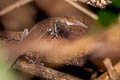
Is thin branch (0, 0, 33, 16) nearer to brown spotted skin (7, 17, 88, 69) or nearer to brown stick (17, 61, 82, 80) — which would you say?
brown spotted skin (7, 17, 88, 69)

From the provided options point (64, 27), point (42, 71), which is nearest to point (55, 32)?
point (64, 27)

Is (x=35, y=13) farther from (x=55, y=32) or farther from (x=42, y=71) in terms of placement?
(x=42, y=71)

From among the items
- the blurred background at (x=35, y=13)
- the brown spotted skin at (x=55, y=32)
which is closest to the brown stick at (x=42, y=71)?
the brown spotted skin at (x=55, y=32)

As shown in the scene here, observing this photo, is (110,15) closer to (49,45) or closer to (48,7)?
(49,45)

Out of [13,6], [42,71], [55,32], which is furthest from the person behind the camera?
[13,6]

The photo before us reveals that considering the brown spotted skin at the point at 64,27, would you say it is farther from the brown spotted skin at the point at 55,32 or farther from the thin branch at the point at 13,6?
the thin branch at the point at 13,6

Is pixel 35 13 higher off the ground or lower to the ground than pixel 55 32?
higher

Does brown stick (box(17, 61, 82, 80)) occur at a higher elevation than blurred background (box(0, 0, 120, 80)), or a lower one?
lower

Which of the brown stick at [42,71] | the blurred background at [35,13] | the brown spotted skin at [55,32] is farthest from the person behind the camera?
the blurred background at [35,13]

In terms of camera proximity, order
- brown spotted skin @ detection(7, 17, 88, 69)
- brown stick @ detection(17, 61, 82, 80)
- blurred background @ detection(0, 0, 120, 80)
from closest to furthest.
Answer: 1. brown stick @ detection(17, 61, 82, 80)
2. brown spotted skin @ detection(7, 17, 88, 69)
3. blurred background @ detection(0, 0, 120, 80)

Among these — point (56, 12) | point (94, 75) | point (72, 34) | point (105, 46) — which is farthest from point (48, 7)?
point (105, 46)

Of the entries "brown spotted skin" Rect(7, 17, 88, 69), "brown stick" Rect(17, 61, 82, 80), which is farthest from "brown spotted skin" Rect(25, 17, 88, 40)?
"brown stick" Rect(17, 61, 82, 80)
